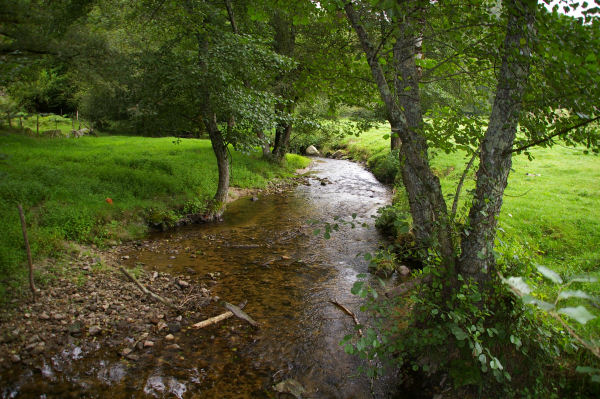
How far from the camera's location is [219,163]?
47.1ft

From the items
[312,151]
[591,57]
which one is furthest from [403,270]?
[312,151]

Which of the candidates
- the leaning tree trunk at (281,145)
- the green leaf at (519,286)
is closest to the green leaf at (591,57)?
the green leaf at (519,286)

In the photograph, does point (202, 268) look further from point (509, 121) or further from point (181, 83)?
point (509, 121)

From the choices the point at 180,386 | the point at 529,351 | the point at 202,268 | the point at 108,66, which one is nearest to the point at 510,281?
the point at 529,351

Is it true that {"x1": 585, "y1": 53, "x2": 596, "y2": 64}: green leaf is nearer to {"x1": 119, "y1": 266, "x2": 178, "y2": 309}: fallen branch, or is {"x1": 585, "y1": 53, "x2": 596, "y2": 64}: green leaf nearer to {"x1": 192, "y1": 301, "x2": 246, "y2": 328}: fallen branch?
{"x1": 192, "y1": 301, "x2": 246, "y2": 328}: fallen branch

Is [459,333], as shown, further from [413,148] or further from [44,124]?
[44,124]

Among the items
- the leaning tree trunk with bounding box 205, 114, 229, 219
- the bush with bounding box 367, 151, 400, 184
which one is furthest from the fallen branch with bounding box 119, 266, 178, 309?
the bush with bounding box 367, 151, 400, 184

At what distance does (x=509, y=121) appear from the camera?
171 inches

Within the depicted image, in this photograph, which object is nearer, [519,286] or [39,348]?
[519,286]

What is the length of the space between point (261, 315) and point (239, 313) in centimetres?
47

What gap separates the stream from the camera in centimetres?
551

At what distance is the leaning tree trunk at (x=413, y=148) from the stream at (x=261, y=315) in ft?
3.78

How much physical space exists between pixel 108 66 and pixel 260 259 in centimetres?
658

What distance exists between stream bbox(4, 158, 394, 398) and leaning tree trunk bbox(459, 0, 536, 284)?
1.60 meters
